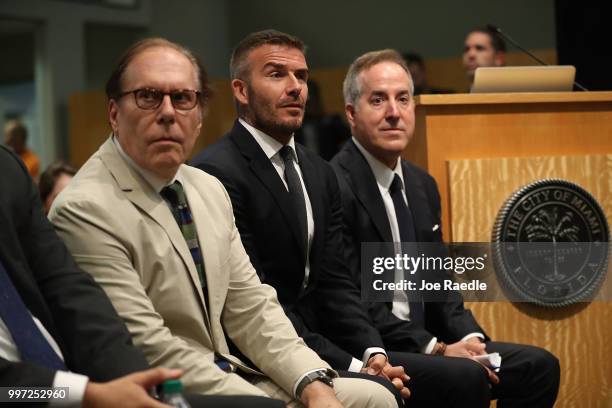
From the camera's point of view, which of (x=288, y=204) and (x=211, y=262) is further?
(x=288, y=204)

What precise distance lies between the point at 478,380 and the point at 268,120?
3.54 feet

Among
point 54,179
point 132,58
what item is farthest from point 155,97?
point 54,179

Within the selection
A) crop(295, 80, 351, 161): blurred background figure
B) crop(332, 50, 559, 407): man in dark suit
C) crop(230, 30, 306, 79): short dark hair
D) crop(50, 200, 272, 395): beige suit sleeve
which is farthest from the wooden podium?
crop(295, 80, 351, 161): blurred background figure

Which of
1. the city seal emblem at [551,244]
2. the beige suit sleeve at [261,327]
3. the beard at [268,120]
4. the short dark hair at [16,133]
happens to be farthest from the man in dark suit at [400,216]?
the short dark hair at [16,133]

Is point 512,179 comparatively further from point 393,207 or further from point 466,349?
point 466,349

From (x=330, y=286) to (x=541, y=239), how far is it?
940 mm

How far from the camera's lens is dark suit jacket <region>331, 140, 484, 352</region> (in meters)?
3.30

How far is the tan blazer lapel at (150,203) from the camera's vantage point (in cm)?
232

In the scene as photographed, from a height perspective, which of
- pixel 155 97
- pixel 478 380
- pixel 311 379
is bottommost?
pixel 478 380

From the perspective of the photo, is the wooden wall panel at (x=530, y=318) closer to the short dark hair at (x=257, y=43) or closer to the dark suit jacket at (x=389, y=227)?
the dark suit jacket at (x=389, y=227)

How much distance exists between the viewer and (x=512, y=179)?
3643mm

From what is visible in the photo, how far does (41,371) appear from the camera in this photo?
6.07 ft

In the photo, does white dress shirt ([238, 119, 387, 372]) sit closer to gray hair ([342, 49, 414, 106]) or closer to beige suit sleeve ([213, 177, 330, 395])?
beige suit sleeve ([213, 177, 330, 395])

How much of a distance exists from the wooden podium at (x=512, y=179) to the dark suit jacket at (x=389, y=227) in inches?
5.8
